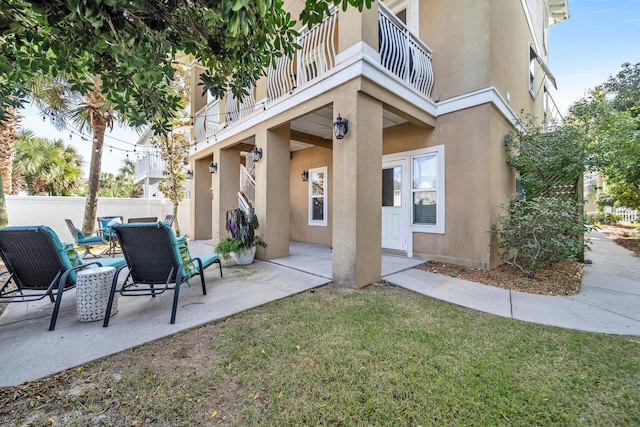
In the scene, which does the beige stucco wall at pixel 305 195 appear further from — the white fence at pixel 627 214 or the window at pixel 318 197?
the white fence at pixel 627 214

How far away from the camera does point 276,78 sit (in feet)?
20.3

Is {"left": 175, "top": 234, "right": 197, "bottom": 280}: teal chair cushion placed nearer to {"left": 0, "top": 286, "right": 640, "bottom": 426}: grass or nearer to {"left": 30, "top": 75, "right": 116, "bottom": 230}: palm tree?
{"left": 0, "top": 286, "right": 640, "bottom": 426}: grass

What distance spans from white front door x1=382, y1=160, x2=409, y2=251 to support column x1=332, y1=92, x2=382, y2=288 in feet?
7.72

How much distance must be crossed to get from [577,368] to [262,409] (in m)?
2.65

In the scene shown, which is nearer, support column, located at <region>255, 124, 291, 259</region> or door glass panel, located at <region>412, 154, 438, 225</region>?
support column, located at <region>255, 124, 291, 259</region>

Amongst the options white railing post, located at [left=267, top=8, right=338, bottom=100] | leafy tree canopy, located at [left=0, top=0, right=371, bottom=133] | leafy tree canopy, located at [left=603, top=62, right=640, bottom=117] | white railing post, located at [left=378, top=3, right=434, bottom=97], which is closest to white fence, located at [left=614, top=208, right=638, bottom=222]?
leafy tree canopy, located at [left=603, top=62, right=640, bottom=117]

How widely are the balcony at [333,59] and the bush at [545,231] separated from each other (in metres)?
3.25

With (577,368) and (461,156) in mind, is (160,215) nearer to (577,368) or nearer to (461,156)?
(461,156)

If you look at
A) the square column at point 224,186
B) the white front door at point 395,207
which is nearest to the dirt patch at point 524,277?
the white front door at point 395,207

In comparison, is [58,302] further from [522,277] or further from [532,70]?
[532,70]

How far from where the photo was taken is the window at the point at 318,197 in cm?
847

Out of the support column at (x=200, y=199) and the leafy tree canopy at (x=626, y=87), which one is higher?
the leafy tree canopy at (x=626, y=87)

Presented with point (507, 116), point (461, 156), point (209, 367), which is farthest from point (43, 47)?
point (507, 116)

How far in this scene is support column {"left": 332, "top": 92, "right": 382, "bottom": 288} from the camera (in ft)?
13.9
